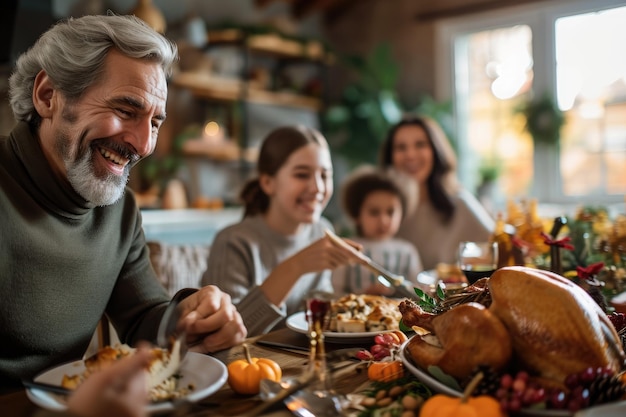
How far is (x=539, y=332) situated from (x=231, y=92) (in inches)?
163

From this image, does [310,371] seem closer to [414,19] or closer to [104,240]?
[104,240]

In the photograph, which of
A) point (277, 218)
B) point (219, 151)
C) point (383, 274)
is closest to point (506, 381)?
point (383, 274)

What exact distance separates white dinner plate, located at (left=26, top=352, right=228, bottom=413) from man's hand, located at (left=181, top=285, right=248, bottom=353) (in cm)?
14

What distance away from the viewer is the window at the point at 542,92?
4672 mm

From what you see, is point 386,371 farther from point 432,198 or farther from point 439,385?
point 432,198

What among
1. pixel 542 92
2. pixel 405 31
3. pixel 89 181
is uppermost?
pixel 405 31

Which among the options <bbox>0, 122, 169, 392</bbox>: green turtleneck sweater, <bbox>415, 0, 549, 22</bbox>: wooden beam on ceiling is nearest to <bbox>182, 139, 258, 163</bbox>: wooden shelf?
<bbox>415, 0, 549, 22</bbox>: wooden beam on ceiling

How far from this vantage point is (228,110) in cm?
482

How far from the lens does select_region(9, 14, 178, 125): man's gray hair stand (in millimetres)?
1176

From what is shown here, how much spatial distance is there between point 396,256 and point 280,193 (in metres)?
0.81

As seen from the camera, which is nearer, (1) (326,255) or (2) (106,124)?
(2) (106,124)

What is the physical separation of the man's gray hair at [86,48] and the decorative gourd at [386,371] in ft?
2.50

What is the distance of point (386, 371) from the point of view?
2.96ft

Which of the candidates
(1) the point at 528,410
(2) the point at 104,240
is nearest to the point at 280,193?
(2) the point at 104,240
